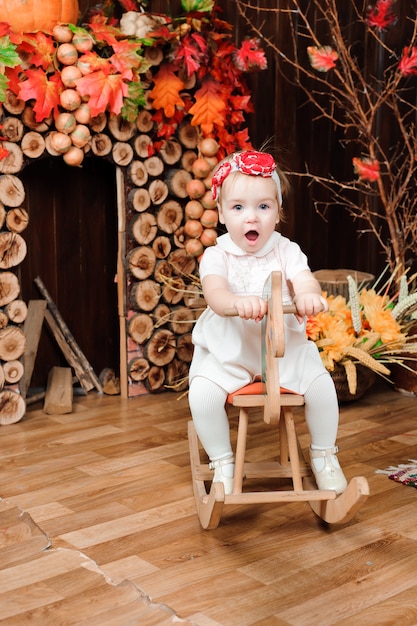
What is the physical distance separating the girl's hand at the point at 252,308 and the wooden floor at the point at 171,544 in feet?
1.92

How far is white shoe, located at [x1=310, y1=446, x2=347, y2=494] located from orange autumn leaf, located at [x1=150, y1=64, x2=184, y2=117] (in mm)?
1509

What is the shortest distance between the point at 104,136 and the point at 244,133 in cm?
62

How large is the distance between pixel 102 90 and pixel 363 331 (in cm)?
137

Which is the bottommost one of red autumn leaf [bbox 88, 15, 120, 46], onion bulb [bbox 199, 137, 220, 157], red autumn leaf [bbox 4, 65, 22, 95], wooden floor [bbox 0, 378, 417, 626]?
wooden floor [bbox 0, 378, 417, 626]

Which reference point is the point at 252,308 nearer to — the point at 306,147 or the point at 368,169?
the point at 368,169

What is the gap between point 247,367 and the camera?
7.21 feet

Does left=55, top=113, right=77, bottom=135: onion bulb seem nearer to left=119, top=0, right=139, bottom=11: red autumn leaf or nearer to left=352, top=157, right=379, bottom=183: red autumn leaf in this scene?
left=119, top=0, right=139, bottom=11: red autumn leaf

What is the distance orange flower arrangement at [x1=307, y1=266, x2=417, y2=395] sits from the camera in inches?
122

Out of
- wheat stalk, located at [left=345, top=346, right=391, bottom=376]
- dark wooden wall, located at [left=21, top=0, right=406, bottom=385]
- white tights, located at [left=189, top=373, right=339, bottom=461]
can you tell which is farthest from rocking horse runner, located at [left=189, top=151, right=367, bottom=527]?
dark wooden wall, located at [left=21, top=0, right=406, bottom=385]

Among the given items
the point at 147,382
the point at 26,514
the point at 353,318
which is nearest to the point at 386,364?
the point at 353,318

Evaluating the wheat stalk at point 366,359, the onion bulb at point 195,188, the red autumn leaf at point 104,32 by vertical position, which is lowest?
the wheat stalk at point 366,359

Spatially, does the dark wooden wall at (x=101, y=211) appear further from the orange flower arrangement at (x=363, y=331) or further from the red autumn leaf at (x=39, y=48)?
the orange flower arrangement at (x=363, y=331)

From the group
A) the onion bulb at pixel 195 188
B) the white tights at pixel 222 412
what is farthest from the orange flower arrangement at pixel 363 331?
the white tights at pixel 222 412

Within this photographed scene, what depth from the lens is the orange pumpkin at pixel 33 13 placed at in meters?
2.79
